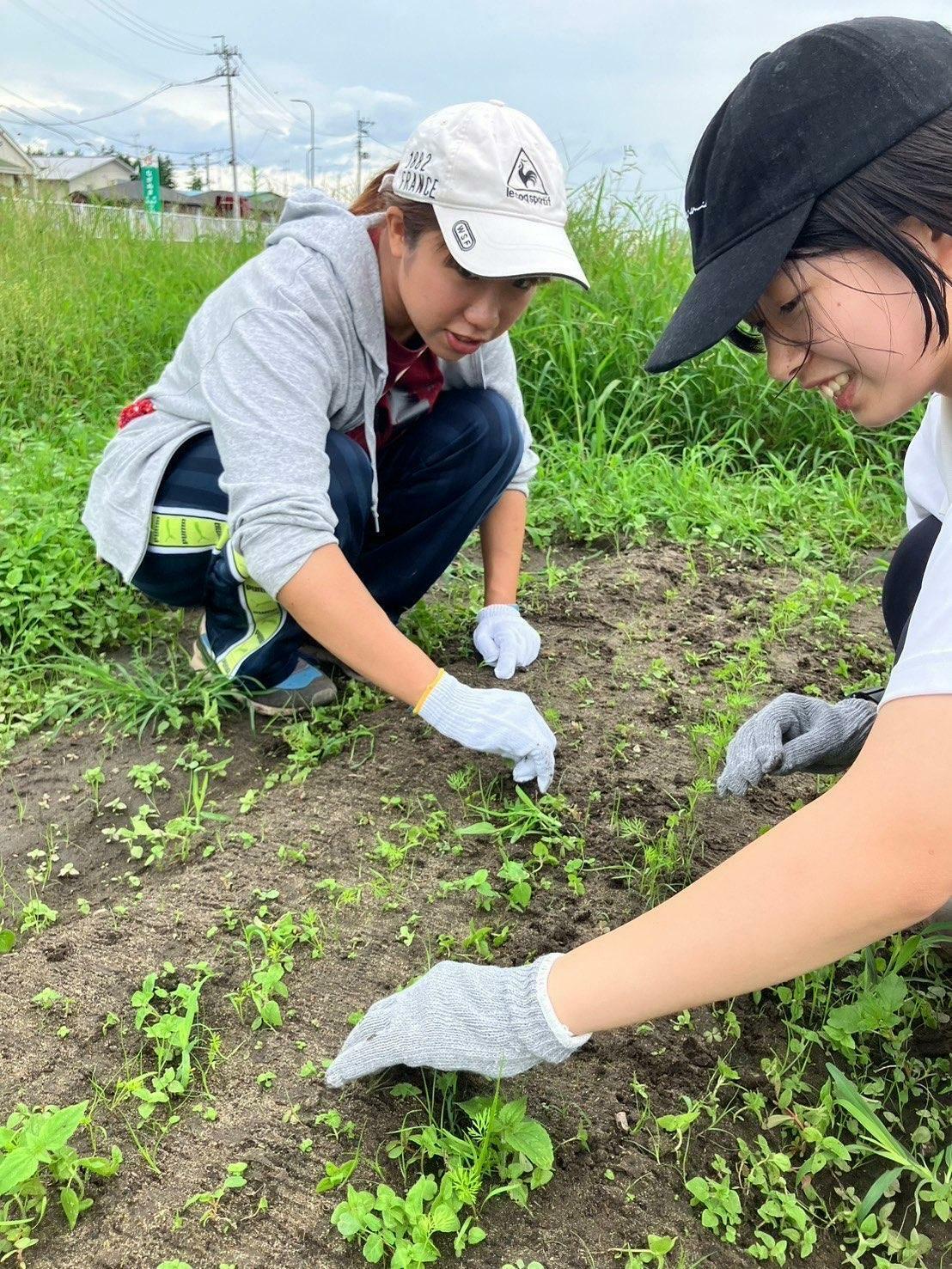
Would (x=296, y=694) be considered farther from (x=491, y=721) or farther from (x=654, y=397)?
A: (x=654, y=397)

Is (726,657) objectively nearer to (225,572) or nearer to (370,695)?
(370,695)

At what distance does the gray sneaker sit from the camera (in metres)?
2.33

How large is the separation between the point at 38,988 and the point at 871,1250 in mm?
1309

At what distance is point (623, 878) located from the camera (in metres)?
1.84

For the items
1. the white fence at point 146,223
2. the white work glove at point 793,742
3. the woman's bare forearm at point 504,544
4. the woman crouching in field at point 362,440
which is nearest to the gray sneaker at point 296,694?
the woman crouching in field at point 362,440

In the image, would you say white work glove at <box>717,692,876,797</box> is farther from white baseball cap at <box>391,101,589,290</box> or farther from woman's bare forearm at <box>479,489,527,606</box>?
white baseball cap at <box>391,101,589,290</box>

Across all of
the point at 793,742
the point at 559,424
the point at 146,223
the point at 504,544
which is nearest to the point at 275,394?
the point at 504,544

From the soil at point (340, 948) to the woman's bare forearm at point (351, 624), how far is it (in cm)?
29

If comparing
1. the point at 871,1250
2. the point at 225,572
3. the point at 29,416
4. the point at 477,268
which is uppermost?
the point at 477,268

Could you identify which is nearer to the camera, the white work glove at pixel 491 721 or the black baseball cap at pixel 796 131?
the black baseball cap at pixel 796 131

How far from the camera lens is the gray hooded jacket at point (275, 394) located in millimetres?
1866

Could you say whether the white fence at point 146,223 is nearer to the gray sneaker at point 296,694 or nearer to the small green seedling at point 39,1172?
the gray sneaker at point 296,694

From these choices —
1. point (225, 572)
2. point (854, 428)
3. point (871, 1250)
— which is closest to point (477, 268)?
point (225, 572)

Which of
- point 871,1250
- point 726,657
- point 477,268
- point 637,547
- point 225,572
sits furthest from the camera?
point 637,547
